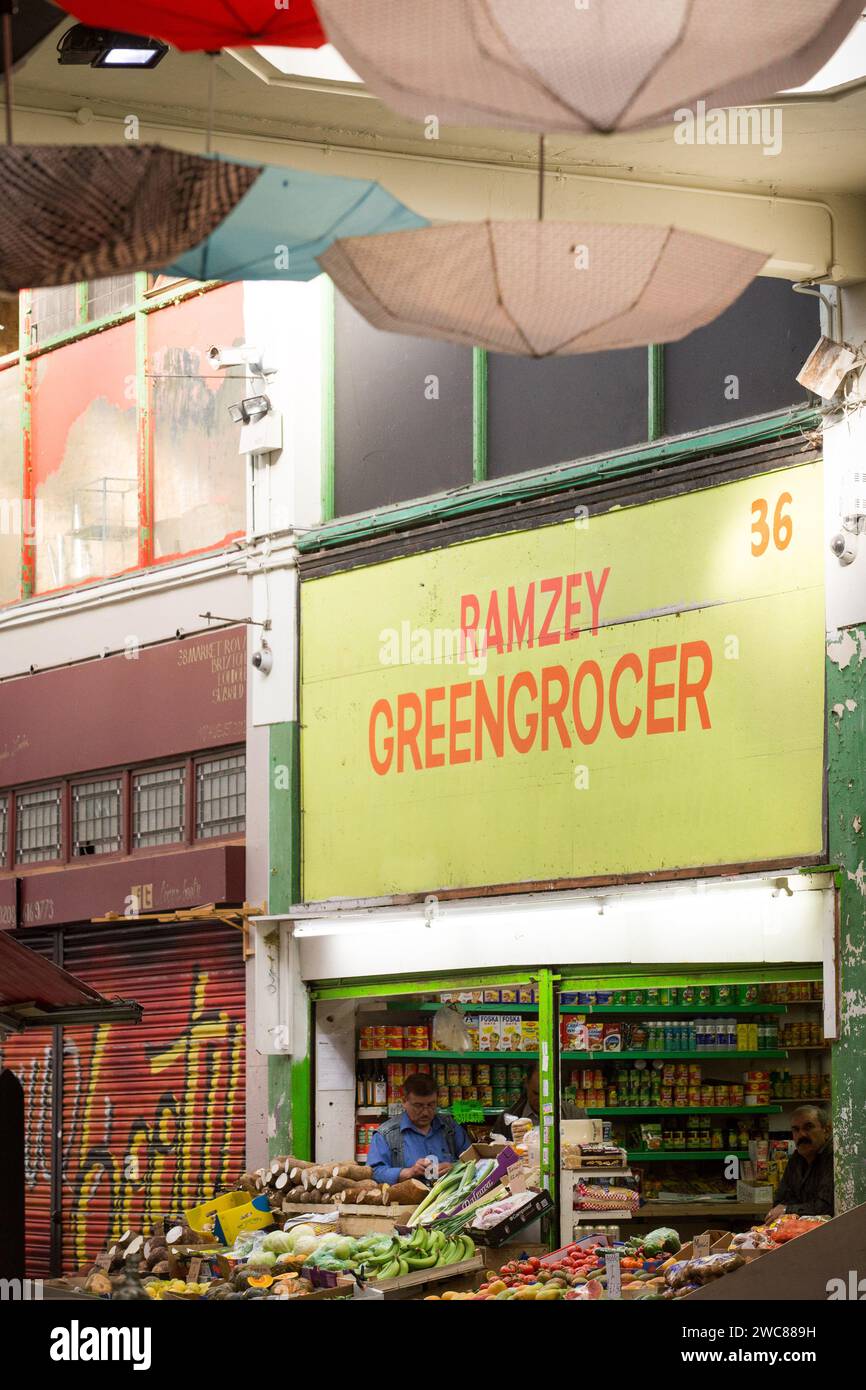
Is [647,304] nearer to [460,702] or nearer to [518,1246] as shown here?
[518,1246]

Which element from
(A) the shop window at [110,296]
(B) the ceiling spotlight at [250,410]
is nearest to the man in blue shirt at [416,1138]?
(B) the ceiling spotlight at [250,410]

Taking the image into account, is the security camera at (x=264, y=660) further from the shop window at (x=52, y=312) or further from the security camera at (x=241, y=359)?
the shop window at (x=52, y=312)

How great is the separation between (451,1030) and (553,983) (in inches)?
45.8

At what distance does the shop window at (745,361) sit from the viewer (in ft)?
38.1

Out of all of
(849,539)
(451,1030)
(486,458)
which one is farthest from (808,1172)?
(486,458)

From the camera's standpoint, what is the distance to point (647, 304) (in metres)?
4.89

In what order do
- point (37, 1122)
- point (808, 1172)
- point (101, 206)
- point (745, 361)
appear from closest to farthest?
point (101, 206) < point (808, 1172) < point (745, 361) < point (37, 1122)

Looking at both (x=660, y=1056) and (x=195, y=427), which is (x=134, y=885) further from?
(x=660, y=1056)

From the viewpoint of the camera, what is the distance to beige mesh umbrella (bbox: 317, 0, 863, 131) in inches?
179

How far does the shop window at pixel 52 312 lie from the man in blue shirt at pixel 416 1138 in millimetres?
8009

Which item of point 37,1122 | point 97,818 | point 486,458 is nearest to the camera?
point 486,458

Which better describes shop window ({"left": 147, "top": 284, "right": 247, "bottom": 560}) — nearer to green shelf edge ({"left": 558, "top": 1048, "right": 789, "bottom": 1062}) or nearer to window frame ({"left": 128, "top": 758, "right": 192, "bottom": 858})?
window frame ({"left": 128, "top": 758, "right": 192, "bottom": 858})

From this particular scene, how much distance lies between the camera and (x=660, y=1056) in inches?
505

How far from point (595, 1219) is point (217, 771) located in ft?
16.2
